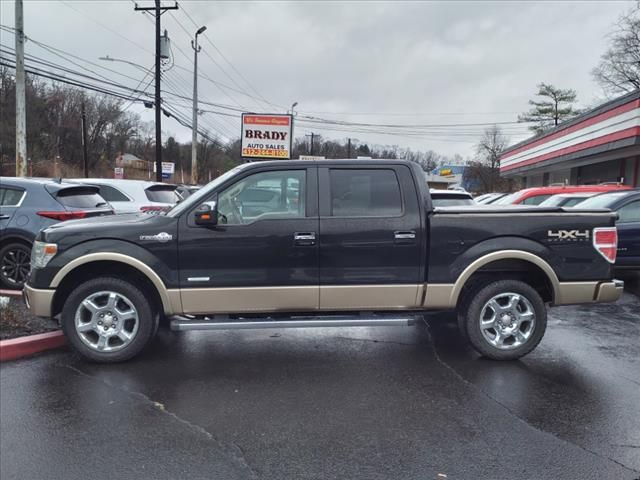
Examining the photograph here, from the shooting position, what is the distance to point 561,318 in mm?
6848

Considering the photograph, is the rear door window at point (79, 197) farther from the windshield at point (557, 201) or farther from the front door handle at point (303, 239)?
the windshield at point (557, 201)

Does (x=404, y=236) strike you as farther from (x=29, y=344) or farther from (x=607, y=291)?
(x=29, y=344)

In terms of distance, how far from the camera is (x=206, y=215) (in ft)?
15.0

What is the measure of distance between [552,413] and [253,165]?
11.0ft

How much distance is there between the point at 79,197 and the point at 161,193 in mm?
2906

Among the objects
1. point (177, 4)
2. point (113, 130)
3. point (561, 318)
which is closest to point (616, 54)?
point (177, 4)

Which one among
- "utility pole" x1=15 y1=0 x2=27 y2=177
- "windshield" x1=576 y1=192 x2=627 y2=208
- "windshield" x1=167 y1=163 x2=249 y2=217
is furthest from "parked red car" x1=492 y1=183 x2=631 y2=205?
"utility pole" x1=15 y1=0 x2=27 y2=177

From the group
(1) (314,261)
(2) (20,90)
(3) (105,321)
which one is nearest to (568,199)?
(1) (314,261)

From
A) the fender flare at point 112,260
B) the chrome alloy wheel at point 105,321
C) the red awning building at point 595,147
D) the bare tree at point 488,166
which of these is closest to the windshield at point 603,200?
the fender flare at point 112,260

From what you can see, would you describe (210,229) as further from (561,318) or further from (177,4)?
(177,4)

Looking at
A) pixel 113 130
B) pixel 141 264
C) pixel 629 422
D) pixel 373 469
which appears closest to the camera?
pixel 373 469

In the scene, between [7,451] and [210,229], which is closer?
[7,451]

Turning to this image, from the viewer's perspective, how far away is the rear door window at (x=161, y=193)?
33.4 ft

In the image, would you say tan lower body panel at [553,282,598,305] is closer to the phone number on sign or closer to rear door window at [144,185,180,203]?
rear door window at [144,185,180,203]
